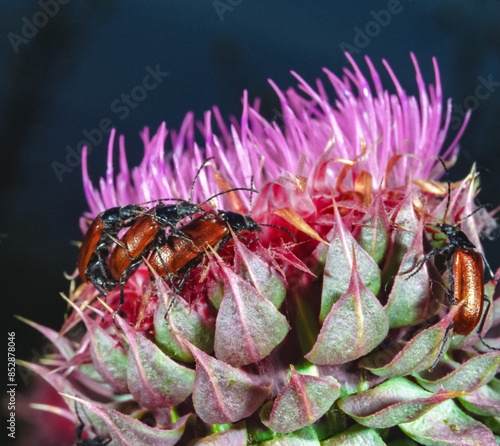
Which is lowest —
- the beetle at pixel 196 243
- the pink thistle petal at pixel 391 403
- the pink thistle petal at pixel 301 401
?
the pink thistle petal at pixel 391 403

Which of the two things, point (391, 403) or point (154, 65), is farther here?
point (154, 65)

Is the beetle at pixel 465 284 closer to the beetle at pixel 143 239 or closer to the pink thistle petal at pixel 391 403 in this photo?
the pink thistle petal at pixel 391 403

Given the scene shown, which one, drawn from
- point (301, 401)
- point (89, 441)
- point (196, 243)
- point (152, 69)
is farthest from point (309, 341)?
point (152, 69)

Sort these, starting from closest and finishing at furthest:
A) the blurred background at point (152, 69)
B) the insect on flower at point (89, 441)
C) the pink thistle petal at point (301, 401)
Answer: the pink thistle petal at point (301, 401) → the insect on flower at point (89, 441) → the blurred background at point (152, 69)

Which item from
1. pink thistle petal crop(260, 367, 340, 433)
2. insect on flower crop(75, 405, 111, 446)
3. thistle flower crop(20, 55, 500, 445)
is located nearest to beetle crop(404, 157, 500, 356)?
thistle flower crop(20, 55, 500, 445)

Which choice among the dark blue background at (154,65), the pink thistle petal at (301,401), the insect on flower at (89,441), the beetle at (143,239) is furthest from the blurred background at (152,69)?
the pink thistle petal at (301,401)

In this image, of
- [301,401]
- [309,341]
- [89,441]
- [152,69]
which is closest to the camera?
[301,401]

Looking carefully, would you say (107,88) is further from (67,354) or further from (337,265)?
(337,265)

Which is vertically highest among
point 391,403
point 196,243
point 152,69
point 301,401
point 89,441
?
point 152,69

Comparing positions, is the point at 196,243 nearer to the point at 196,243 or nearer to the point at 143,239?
the point at 196,243

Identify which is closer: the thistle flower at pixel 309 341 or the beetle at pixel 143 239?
the thistle flower at pixel 309 341
